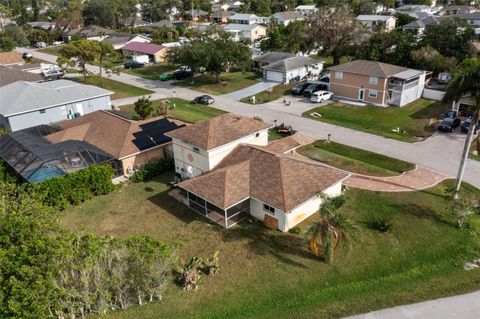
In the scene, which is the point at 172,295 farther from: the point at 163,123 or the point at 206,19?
the point at 206,19

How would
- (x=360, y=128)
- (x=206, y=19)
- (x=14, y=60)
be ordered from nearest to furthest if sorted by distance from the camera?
(x=360, y=128), (x=14, y=60), (x=206, y=19)

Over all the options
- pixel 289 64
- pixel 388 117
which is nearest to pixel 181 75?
pixel 289 64

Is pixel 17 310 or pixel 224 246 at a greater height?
pixel 17 310

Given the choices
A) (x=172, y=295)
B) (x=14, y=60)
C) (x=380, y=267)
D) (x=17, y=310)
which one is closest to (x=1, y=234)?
(x=17, y=310)

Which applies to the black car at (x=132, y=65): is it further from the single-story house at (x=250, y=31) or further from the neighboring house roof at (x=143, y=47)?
the single-story house at (x=250, y=31)

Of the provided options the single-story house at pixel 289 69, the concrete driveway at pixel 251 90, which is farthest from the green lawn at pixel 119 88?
the single-story house at pixel 289 69

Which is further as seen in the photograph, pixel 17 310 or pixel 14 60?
pixel 14 60
